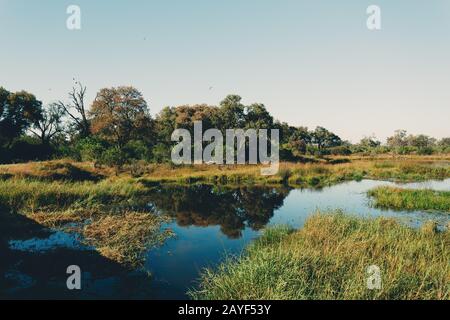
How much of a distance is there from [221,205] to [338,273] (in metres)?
13.0

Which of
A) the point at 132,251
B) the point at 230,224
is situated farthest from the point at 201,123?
the point at 132,251

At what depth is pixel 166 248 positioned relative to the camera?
39.6 ft

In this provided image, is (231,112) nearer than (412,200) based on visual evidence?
No

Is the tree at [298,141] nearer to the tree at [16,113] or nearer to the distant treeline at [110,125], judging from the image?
the distant treeline at [110,125]

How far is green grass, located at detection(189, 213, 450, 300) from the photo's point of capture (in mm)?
6859

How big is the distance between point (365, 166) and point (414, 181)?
30.2 feet

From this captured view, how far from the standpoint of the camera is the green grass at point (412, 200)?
1776 cm

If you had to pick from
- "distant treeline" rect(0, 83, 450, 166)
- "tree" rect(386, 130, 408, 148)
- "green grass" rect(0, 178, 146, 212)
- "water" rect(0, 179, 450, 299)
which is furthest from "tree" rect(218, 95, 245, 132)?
"tree" rect(386, 130, 408, 148)

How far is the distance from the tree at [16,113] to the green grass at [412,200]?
4009 centimetres

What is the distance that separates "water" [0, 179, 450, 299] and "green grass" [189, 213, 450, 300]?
144 centimetres

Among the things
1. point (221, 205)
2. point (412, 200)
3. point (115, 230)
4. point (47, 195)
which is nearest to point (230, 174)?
point (221, 205)

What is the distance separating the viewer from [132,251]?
11.1 metres

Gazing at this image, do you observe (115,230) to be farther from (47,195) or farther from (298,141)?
(298,141)

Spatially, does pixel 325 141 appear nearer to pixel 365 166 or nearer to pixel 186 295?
pixel 365 166
